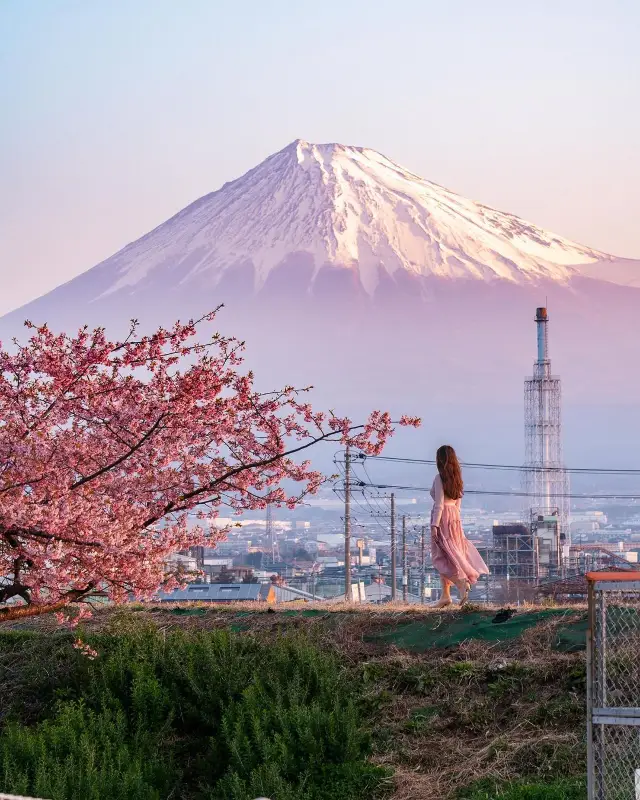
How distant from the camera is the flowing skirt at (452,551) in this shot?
1540 centimetres

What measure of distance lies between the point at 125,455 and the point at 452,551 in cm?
616

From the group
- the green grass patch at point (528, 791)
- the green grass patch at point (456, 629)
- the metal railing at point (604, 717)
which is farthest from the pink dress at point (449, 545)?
the metal railing at point (604, 717)

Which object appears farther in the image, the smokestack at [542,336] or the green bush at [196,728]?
the smokestack at [542,336]

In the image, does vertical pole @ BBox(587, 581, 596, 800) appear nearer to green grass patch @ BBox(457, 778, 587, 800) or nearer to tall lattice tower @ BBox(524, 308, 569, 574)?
green grass patch @ BBox(457, 778, 587, 800)

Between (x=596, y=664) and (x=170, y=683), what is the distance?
4.94 m

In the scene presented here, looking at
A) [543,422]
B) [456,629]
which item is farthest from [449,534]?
[543,422]

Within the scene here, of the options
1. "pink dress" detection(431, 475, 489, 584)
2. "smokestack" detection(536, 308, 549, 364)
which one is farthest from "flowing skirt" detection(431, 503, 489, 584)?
"smokestack" detection(536, 308, 549, 364)

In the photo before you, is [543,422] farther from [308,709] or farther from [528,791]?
[528,791]

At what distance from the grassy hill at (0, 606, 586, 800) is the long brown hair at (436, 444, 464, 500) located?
6.69 ft

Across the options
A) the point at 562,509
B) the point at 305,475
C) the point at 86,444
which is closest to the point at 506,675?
the point at 305,475

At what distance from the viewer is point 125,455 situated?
33.4ft

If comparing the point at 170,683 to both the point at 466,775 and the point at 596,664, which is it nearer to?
the point at 466,775

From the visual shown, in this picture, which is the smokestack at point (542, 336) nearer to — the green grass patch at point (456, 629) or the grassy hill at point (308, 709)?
the grassy hill at point (308, 709)

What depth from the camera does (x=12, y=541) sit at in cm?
994
